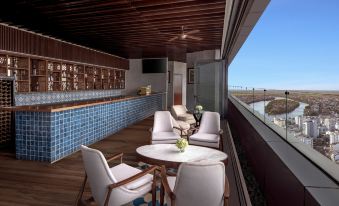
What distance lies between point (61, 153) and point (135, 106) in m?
4.47

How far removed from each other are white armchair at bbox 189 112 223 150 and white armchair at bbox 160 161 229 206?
8.18 ft

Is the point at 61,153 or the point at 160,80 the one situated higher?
the point at 160,80

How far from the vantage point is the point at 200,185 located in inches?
79.3

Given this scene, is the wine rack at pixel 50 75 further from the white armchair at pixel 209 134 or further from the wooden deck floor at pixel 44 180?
the white armchair at pixel 209 134

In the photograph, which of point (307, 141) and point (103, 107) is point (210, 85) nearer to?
point (103, 107)

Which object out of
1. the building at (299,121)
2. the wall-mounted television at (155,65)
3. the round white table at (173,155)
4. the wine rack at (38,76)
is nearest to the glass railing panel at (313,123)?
the building at (299,121)

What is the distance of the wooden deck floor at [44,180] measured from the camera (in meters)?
3.01

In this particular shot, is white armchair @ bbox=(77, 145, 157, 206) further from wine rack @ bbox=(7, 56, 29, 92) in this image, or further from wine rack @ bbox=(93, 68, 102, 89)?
wine rack @ bbox=(93, 68, 102, 89)

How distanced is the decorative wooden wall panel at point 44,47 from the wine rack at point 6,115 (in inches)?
33.4

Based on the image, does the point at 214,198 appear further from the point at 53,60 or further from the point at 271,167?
the point at 53,60

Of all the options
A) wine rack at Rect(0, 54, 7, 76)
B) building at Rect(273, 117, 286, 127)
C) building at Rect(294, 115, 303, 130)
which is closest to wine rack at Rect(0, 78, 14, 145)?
wine rack at Rect(0, 54, 7, 76)

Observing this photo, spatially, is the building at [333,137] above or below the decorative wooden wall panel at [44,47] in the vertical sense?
below

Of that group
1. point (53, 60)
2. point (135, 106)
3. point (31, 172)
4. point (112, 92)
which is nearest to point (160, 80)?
point (112, 92)

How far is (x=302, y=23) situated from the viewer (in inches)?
76.6
